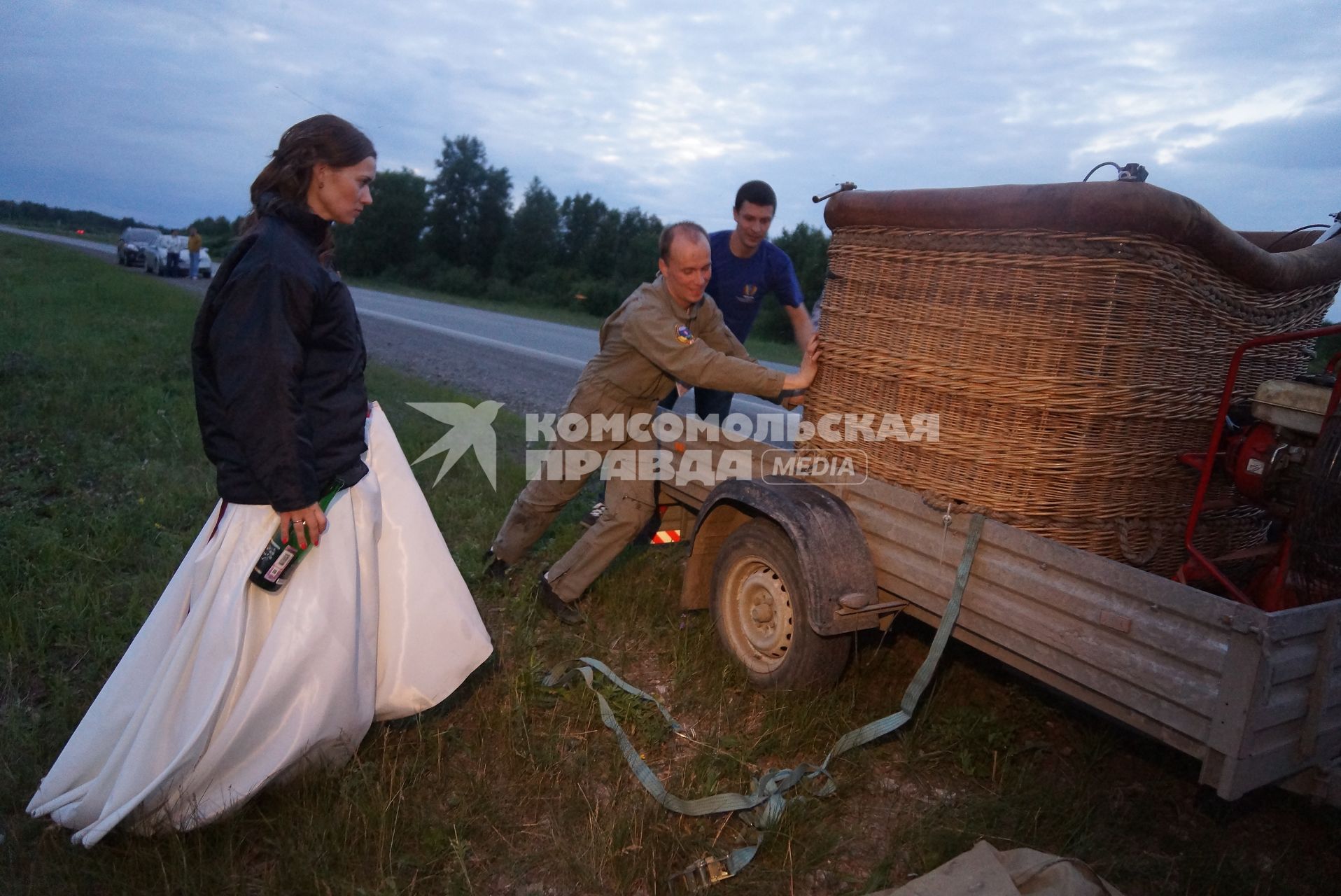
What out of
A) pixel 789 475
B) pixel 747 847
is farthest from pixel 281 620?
pixel 789 475

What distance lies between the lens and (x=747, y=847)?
294 centimetres

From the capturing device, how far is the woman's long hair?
285 cm

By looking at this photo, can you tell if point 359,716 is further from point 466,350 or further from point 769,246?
point 466,350

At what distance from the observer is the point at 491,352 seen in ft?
54.2

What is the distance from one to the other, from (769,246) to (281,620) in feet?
14.5

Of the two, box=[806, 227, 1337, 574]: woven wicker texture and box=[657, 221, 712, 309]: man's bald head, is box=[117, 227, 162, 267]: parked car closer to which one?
box=[657, 221, 712, 309]: man's bald head

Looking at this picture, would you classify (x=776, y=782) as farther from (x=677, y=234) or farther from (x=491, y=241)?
(x=491, y=241)

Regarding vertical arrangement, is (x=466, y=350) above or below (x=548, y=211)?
below

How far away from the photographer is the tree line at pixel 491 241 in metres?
44.3

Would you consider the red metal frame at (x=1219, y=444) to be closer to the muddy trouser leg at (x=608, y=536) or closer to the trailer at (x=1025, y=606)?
the trailer at (x=1025, y=606)

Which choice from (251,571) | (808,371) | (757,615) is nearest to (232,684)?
(251,571)

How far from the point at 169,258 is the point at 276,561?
37050 mm

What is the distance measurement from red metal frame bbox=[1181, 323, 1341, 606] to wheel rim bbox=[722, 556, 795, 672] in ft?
4.85

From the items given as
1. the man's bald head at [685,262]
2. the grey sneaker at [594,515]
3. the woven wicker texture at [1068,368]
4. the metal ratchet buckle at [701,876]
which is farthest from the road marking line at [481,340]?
the metal ratchet buckle at [701,876]
